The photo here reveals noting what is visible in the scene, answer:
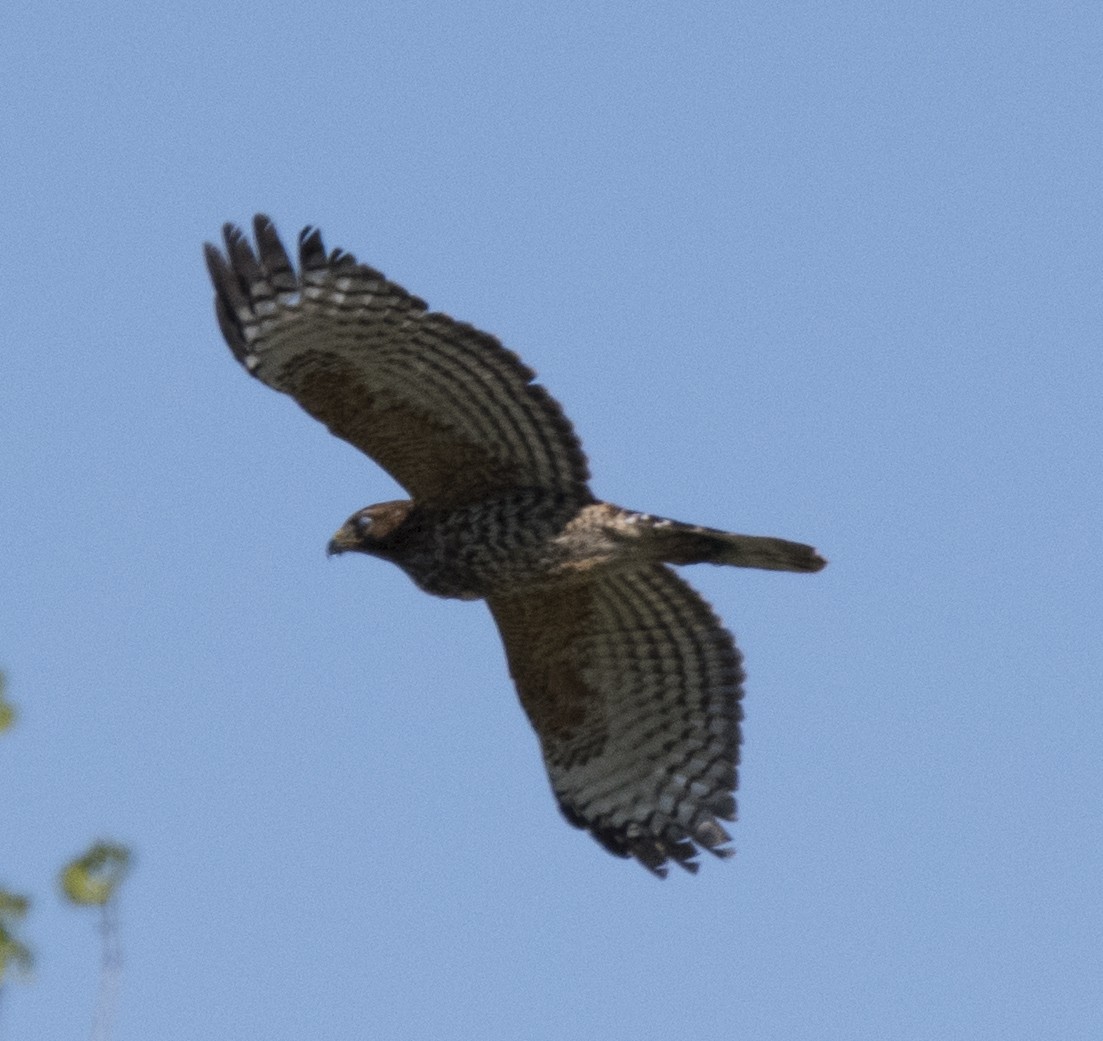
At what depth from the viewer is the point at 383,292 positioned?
8.36 m

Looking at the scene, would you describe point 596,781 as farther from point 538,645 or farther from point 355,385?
point 355,385

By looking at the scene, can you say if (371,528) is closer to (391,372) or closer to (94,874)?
(391,372)

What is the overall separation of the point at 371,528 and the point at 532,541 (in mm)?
767

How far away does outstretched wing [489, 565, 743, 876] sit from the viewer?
31.6ft

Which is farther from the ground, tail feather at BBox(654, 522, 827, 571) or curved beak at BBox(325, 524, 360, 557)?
tail feather at BBox(654, 522, 827, 571)

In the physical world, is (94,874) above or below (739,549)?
below

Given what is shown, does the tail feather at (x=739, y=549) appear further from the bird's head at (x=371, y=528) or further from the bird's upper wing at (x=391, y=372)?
the bird's head at (x=371, y=528)

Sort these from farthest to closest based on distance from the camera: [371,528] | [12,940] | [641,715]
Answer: [641,715], [371,528], [12,940]

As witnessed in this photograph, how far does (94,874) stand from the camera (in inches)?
149

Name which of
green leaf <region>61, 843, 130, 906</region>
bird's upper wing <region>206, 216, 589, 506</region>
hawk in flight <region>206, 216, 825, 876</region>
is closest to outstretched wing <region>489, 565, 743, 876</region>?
hawk in flight <region>206, 216, 825, 876</region>

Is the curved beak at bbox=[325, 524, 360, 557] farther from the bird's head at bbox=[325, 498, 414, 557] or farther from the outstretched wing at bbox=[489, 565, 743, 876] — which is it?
the outstretched wing at bbox=[489, 565, 743, 876]

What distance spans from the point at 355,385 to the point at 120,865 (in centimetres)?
495

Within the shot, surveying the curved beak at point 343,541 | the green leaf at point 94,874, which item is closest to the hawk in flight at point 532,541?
the curved beak at point 343,541

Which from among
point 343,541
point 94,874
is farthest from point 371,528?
point 94,874
